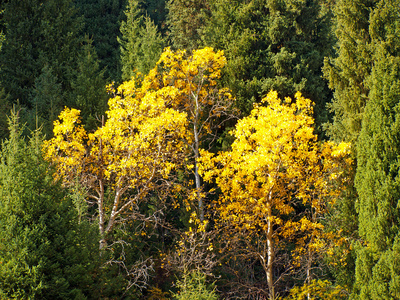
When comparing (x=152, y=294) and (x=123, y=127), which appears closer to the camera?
(x=123, y=127)

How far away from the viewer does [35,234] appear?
800cm

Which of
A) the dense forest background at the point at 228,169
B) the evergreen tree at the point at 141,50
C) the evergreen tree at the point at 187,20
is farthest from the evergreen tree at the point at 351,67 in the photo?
the evergreen tree at the point at 187,20

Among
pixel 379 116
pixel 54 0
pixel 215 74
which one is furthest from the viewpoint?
pixel 54 0

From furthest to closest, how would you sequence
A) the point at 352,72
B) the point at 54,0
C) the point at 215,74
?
the point at 54,0 → the point at 215,74 → the point at 352,72

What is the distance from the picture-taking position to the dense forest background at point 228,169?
8461 millimetres

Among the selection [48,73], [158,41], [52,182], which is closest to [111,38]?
[158,41]

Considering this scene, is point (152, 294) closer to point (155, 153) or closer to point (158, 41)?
point (155, 153)

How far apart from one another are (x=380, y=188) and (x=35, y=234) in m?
8.07

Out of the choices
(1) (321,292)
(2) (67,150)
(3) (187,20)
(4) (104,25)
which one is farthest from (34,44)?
(1) (321,292)

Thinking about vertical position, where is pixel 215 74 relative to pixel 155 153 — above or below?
above

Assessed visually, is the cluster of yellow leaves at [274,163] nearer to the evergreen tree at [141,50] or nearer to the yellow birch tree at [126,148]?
the yellow birch tree at [126,148]

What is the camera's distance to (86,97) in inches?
689

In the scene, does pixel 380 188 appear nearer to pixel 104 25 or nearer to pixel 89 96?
pixel 89 96

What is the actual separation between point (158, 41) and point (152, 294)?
44.9ft
